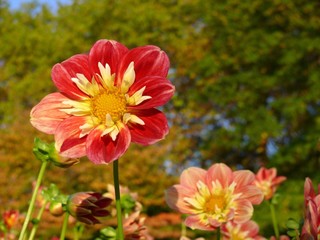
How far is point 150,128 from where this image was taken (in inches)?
40.8

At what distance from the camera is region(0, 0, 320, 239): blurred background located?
1266 cm

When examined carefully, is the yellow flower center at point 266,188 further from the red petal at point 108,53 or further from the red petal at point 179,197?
the red petal at point 108,53

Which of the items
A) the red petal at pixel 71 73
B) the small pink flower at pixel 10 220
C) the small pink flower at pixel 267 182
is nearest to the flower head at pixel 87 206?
the red petal at pixel 71 73

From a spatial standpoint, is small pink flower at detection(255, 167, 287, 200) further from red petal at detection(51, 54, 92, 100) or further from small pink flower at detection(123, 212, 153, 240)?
red petal at detection(51, 54, 92, 100)

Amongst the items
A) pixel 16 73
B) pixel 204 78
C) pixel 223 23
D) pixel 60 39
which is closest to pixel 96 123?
pixel 223 23

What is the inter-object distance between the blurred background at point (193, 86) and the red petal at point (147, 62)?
9.63 metres

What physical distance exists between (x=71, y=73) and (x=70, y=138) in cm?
12

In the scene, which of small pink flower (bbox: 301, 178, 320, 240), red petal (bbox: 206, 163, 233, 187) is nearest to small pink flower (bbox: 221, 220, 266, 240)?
red petal (bbox: 206, 163, 233, 187)

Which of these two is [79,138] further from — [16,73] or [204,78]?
[16,73]

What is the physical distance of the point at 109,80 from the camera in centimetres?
109

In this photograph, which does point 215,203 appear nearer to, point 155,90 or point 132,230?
point 132,230

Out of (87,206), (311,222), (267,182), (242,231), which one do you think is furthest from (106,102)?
(267,182)

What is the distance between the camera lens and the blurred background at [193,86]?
41.5 feet

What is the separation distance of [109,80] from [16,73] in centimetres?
2101
